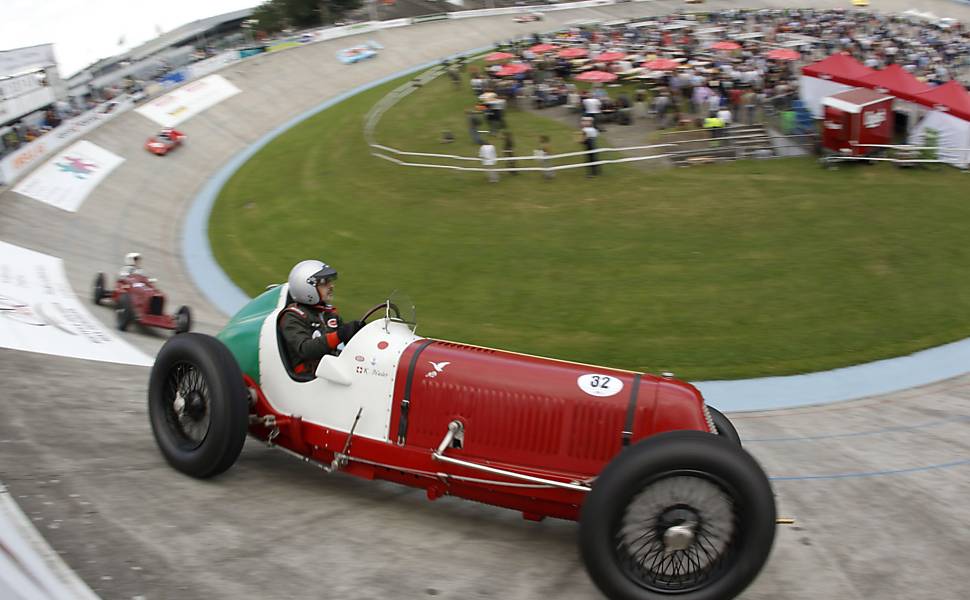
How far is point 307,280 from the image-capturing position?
23.0 ft

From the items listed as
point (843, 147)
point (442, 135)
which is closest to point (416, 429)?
point (843, 147)

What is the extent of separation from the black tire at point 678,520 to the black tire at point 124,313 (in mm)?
10184

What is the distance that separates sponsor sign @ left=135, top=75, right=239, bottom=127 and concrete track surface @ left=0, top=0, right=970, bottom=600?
2340 centimetres

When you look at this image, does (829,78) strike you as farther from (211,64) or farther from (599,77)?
(211,64)

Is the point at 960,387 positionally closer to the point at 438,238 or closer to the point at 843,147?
the point at 438,238

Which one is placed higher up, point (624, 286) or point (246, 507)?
point (246, 507)

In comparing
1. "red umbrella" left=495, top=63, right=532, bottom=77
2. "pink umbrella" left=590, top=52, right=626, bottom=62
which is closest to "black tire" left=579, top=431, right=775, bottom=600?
"red umbrella" left=495, top=63, right=532, bottom=77

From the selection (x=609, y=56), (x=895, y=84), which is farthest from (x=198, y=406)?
(x=609, y=56)

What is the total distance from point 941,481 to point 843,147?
16.1 m

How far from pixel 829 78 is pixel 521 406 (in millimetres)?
23178

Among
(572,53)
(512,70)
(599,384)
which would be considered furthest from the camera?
(572,53)

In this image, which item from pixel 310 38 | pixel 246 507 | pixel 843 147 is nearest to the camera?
pixel 246 507

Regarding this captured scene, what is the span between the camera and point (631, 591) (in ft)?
17.0

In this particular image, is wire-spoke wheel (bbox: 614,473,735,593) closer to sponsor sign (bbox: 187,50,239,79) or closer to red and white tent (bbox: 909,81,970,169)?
red and white tent (bbox: 909,81,970,169)
